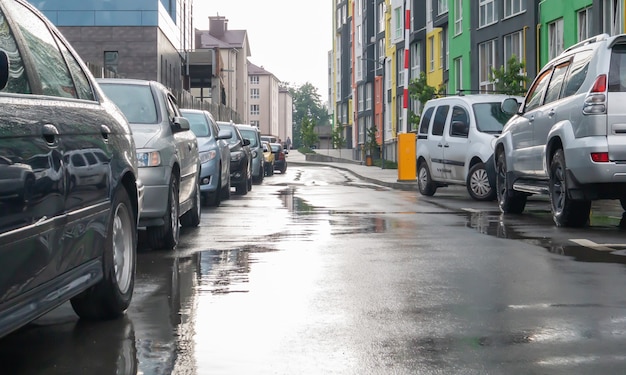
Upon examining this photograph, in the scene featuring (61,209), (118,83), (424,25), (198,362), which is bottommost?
(198,362)

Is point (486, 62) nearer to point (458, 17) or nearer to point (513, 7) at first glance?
point (513, 7)

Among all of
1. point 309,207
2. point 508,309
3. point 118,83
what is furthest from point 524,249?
point 309,207

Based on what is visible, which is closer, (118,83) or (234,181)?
(118,83)

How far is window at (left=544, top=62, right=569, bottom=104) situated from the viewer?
12.4m

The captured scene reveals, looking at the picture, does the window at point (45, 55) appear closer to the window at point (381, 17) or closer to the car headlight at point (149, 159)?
the car headlight at point (149, 159)

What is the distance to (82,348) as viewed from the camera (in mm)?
5203

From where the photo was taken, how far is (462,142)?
1931 cm

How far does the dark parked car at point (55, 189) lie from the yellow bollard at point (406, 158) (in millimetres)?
23914

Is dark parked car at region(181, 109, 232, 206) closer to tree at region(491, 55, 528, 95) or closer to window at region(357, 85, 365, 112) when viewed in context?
tree at region(491, 55, 528, 95)

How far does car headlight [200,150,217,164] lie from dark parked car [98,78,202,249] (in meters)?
4.69

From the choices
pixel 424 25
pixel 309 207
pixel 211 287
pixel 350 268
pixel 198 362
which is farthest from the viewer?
pixel 424 25

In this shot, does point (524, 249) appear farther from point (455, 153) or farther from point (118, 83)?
point (455, 153)

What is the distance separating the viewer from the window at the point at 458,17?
46094mm

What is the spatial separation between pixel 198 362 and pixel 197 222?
8011 mm
